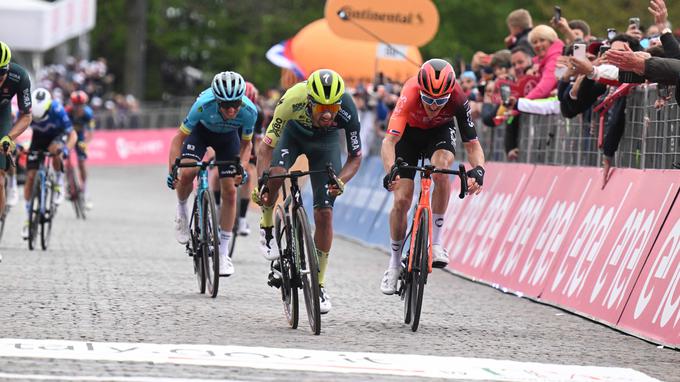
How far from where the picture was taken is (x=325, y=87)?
10.3m

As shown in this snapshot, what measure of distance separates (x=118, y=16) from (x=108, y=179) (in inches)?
1237

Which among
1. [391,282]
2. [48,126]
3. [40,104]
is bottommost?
[391,282]

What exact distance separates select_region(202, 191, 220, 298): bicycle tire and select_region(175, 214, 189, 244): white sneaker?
50cm

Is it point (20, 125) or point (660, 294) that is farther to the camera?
point (20, 125)

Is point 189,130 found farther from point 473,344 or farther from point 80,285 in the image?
point 473,344

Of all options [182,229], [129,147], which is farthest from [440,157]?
[129,147]

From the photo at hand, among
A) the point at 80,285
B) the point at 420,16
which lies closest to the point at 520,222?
the point at 80,285

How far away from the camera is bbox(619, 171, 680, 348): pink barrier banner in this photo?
9969mm

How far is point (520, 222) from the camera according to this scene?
47.1 ft

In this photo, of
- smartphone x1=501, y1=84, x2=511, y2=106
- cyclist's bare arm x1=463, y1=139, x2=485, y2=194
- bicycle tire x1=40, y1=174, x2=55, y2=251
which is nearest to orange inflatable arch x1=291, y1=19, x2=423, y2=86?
bicycle tire x1=40, y1=174, x2=55, y2=251

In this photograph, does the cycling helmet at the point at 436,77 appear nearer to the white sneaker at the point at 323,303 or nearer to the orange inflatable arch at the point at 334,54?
the white sneaker at the point at 323,303

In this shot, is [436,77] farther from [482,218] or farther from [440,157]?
[482,218]

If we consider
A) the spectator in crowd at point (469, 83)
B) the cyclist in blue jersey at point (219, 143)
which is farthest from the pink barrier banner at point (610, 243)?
the spectator in crowd at point (469, 83)

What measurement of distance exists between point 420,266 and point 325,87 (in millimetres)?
1398
